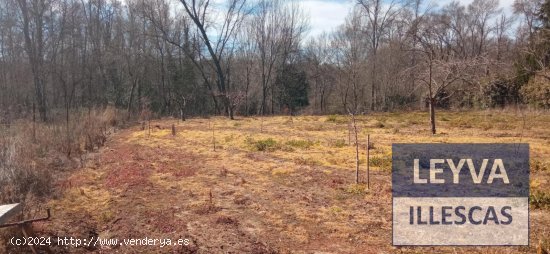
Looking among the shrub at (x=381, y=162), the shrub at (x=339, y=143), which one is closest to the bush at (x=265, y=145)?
the shrub at (x=339, y=143)

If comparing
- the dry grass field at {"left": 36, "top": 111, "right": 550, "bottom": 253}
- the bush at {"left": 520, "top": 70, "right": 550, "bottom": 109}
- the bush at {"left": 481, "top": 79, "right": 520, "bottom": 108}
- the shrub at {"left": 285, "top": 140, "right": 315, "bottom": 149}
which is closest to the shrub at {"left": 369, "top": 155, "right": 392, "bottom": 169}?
the dry grass field at {"left": 36, "top": 111, "right": 550, "bottom": 253}

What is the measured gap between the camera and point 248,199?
25.2 ft

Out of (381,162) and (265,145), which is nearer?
(381,162)

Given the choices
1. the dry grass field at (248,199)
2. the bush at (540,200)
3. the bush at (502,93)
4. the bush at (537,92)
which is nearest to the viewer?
the dry grass field at (248,199)

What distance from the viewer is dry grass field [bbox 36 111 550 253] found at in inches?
222

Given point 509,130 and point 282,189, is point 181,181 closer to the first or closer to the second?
point 282,189

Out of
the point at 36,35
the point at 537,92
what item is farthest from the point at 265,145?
the point at 36,35

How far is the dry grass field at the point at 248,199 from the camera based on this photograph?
5645mm

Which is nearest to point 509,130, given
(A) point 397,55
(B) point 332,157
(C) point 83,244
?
(B) point 332,157

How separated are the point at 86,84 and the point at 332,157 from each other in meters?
30.9

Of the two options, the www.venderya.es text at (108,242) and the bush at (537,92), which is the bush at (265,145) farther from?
the bush at (537,92)

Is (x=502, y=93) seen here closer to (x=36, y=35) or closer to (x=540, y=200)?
(x=540, y=200)

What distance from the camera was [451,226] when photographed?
19.6ft

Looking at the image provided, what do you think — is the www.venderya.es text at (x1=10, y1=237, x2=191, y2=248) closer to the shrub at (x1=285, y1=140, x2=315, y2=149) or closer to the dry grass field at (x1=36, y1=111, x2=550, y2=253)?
the dry grass field at (x1=36, y1=111, x2=550, y2=253)
